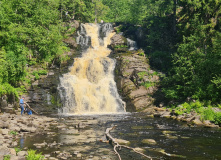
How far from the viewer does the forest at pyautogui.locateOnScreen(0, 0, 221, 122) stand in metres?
26.8

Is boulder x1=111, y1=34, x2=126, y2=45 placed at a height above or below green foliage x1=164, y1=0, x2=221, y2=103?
above

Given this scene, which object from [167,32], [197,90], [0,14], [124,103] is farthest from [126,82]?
[0,14]

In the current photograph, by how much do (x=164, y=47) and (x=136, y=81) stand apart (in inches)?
507

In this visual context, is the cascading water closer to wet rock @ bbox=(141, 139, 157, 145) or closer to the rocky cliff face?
the rocky cliff face

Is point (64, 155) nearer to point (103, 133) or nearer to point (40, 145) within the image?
point (40, 145)

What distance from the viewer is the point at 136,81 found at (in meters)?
34.1

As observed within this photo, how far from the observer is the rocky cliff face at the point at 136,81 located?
1240 inches

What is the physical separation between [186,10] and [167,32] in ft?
19.0

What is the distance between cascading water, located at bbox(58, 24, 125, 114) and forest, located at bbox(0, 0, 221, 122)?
14.4ft

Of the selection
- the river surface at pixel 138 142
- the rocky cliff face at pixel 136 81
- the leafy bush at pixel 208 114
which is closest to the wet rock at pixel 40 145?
the river surface at pixel 138 142

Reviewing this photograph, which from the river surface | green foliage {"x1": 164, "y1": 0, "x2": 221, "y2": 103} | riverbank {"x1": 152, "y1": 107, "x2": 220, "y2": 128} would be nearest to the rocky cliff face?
green foliage {"x1": 164, "y1": 0, "x2": 221, "y2": 103}

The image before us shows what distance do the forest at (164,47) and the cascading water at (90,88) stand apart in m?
4.38

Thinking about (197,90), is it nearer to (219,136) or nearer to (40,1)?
(219,136)

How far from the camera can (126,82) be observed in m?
34.2
